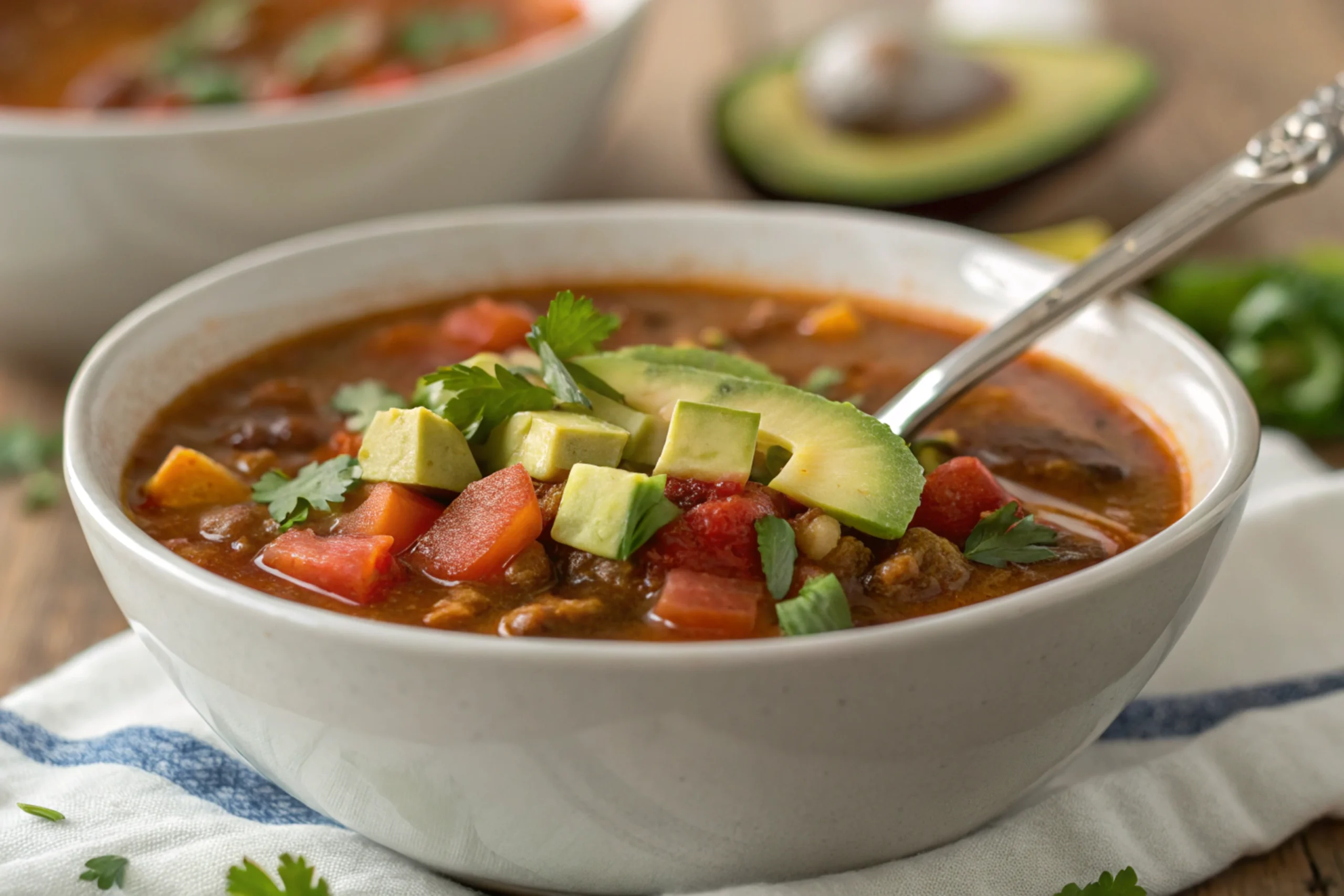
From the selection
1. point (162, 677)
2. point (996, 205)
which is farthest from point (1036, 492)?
point (996, 205)

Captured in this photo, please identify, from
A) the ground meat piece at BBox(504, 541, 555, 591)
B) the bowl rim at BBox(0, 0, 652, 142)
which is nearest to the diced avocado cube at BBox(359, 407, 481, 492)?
the ground meat piece at BBox(504, 541, 555, 591)

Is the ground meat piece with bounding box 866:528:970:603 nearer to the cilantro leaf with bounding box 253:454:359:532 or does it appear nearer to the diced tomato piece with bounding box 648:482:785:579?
the diced tomato piece with bounding box 648:482:785:579

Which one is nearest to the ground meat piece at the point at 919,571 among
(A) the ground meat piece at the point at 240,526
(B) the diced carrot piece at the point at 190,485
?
(A) the ground meat piece at the point at 240,526

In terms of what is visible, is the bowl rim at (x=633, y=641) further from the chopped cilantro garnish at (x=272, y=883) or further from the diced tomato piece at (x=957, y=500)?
the chopped cilantro garnish at (x=272, y=883)

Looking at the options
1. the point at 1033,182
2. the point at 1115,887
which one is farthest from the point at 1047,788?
the point at 1033,182

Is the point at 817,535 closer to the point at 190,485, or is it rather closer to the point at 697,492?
the point at 697,492

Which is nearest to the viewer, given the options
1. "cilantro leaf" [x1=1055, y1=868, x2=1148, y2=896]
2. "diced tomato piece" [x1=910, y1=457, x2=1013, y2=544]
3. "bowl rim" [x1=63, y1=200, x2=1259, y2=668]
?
"bowl rim" [x1=63, y1=200, x2=1259, y2=668]
